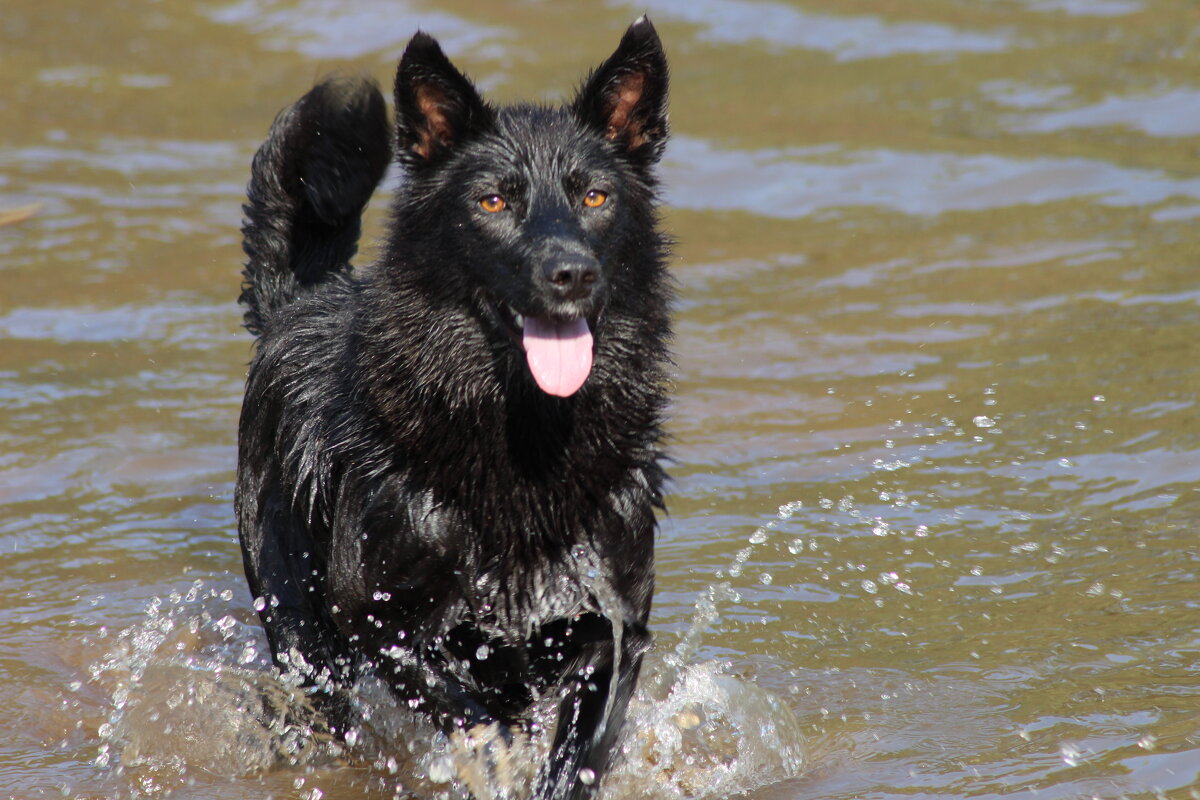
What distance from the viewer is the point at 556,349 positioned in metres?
4.31

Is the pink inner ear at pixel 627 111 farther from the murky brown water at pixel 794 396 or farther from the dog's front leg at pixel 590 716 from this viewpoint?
the murky brown water at pixel 794 396

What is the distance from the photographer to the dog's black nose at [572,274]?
4.09 metres

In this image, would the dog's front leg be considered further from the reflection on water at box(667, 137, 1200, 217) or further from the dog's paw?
the reflection on water at box(667, 137, 1200, 217)

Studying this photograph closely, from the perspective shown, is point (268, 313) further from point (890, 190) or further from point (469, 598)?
point (890, 190)

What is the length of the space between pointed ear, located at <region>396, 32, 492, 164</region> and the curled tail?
880 mm

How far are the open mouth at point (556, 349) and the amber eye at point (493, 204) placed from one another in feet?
Result: 0.94

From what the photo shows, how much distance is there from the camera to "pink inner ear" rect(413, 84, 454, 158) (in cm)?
451

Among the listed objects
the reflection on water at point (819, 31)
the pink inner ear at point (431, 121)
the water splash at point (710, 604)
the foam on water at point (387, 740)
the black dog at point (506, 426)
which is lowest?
the foam on water at point (387, 740)

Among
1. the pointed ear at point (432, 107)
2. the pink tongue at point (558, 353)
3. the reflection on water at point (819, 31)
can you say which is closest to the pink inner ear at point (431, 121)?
the pointed ear at point (432, 107)

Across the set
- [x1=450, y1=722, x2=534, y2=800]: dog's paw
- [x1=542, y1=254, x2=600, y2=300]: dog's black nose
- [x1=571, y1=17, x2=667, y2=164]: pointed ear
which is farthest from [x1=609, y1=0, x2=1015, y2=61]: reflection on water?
[x1=450, y1=722, x2=534, y2=800]: dog's paw

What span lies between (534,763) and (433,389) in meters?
1.22

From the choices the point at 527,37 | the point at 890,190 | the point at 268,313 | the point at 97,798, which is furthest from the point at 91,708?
the point at 527,37

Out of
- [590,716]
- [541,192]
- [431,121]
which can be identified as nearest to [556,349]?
[541,192]

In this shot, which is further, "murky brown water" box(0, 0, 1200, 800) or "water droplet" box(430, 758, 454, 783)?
"murky brown water" box(0, 0, 1200, 800)
